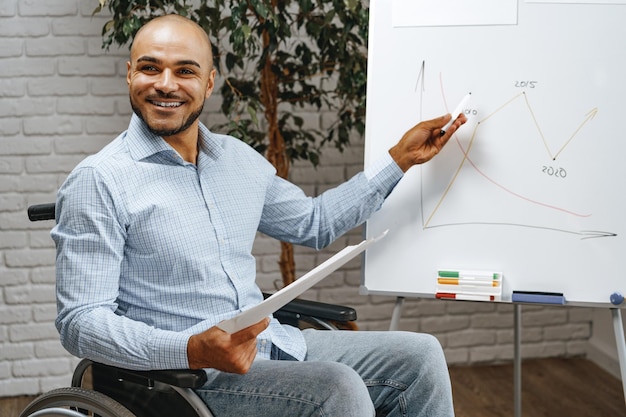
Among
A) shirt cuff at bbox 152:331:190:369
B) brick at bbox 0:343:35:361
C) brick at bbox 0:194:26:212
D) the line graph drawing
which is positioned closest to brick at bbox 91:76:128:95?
brick at bbox 0:194:26:212

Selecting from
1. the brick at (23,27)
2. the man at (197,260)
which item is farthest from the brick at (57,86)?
the man at (197,260)

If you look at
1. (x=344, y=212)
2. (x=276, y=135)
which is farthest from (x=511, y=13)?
(x=276, y=135)

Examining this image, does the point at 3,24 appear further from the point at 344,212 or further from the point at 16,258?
the point at 344,212

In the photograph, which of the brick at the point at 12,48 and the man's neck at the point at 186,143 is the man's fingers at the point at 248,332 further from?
the brick at the point at 12,48

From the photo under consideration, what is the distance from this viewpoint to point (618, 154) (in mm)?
1990

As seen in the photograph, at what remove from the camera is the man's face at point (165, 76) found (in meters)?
1.82

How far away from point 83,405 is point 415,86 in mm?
1064

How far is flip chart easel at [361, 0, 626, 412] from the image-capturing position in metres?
2.01

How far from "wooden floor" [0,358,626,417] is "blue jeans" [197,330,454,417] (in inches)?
41.2

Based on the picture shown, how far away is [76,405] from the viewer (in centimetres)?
162

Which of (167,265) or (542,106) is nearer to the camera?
(167,265)

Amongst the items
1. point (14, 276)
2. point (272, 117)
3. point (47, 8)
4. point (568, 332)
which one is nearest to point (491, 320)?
point (568, 332)

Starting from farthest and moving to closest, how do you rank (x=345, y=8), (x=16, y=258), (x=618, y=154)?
(x=16, y=258) < (x=345, y=8) < (x=618, y=154)

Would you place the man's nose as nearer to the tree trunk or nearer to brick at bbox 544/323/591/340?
the tree trunk
